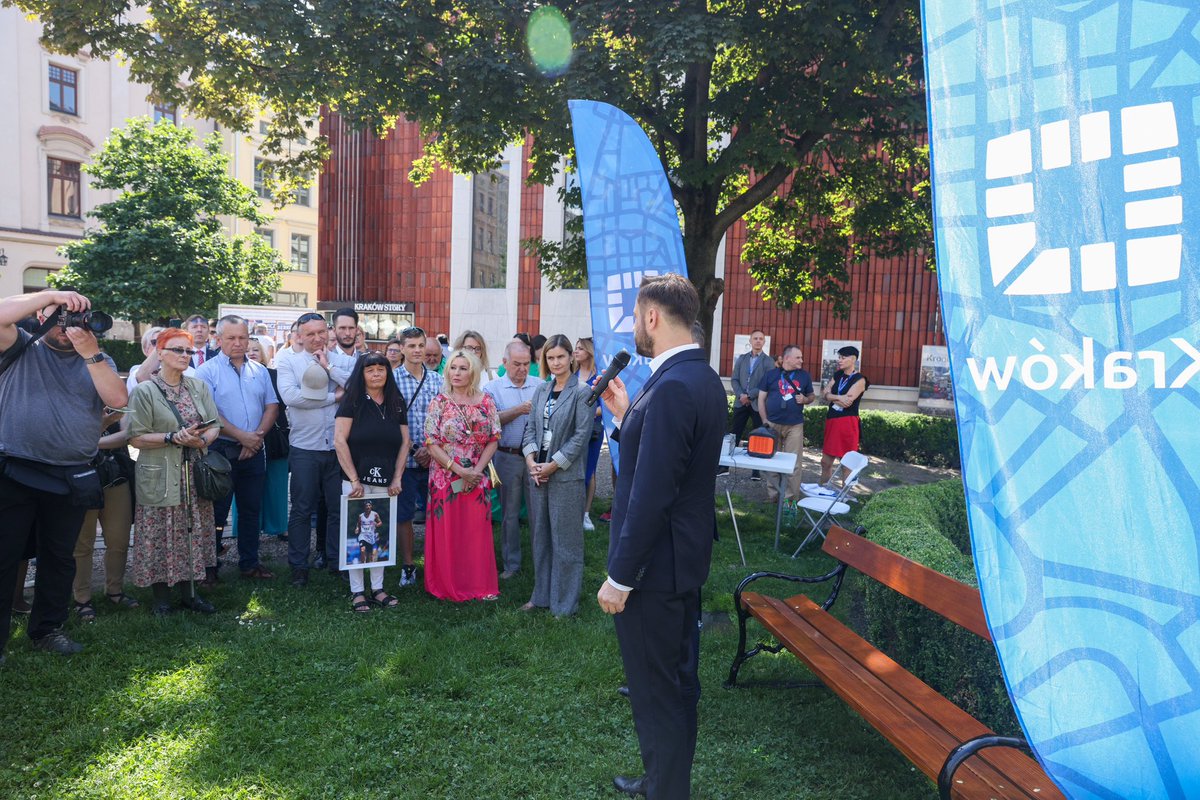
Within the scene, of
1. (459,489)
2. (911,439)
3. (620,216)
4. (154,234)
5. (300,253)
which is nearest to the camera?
(459,489)

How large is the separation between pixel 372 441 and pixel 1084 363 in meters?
4.78

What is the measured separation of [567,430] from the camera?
222 inches

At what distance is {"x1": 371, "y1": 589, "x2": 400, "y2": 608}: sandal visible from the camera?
18.7 ft

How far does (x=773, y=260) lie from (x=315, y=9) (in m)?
8.34

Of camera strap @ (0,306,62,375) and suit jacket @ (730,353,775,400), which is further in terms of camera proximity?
suit jacket @ (730,353,775,400)

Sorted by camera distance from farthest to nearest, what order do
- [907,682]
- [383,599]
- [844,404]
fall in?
1. [844,404]
2. [383,599]
3. [907,682]

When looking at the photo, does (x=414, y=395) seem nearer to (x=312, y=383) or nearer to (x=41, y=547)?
(x=312, y=383)

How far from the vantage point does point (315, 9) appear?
843 cm

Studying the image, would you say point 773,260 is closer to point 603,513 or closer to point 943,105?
point 603,513

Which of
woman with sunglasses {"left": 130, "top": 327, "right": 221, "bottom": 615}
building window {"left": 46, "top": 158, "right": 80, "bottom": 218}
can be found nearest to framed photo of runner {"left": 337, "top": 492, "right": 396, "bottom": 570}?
woman with sunglasses {"left": 130, "top": 327, "right": 221, "bottom": 615}

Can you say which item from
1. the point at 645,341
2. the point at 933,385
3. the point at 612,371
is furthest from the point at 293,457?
the point at 933,385

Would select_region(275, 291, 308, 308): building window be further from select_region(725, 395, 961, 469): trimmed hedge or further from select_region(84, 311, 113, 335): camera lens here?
select_region(84, 311, 113, 335): camera lens

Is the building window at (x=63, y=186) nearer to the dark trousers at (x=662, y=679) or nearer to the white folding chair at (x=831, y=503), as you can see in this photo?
the white folding chair at (x=831, y=503)

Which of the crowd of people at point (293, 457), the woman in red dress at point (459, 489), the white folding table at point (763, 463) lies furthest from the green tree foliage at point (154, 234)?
the white folding table at point (763, 463)
